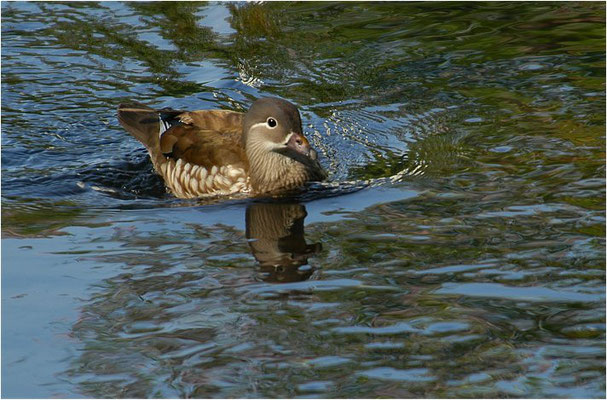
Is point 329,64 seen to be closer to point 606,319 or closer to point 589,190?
point 589,190

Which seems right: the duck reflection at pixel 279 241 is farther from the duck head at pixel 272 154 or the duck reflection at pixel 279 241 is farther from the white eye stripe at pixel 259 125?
the white eye stripe at pixel 259 125

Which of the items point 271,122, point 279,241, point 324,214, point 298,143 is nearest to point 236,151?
Result: point 271,122

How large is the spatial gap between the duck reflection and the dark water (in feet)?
0.10

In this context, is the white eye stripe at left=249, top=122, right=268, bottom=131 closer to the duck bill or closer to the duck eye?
the duck eye

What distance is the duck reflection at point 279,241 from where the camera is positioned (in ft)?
24.8

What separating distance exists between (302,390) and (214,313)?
4.14 ft

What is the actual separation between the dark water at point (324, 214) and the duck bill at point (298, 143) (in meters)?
0.52

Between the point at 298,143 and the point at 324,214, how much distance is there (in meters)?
1.20

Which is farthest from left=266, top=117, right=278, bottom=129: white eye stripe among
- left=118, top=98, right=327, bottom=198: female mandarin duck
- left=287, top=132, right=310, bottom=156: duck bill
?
left=287, top=132, right=310, bottom=156: duck bill

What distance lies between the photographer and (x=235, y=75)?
1294 centimetres

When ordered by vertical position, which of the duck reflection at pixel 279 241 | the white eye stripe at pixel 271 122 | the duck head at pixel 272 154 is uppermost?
the white eye stripe at pixel 271 122

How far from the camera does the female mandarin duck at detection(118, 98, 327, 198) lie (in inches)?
395

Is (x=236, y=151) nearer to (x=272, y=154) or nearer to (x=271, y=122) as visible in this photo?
(x=272, y=154)

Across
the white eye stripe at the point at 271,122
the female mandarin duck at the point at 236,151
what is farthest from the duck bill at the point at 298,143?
the white eye stripe at the point at 271,122
